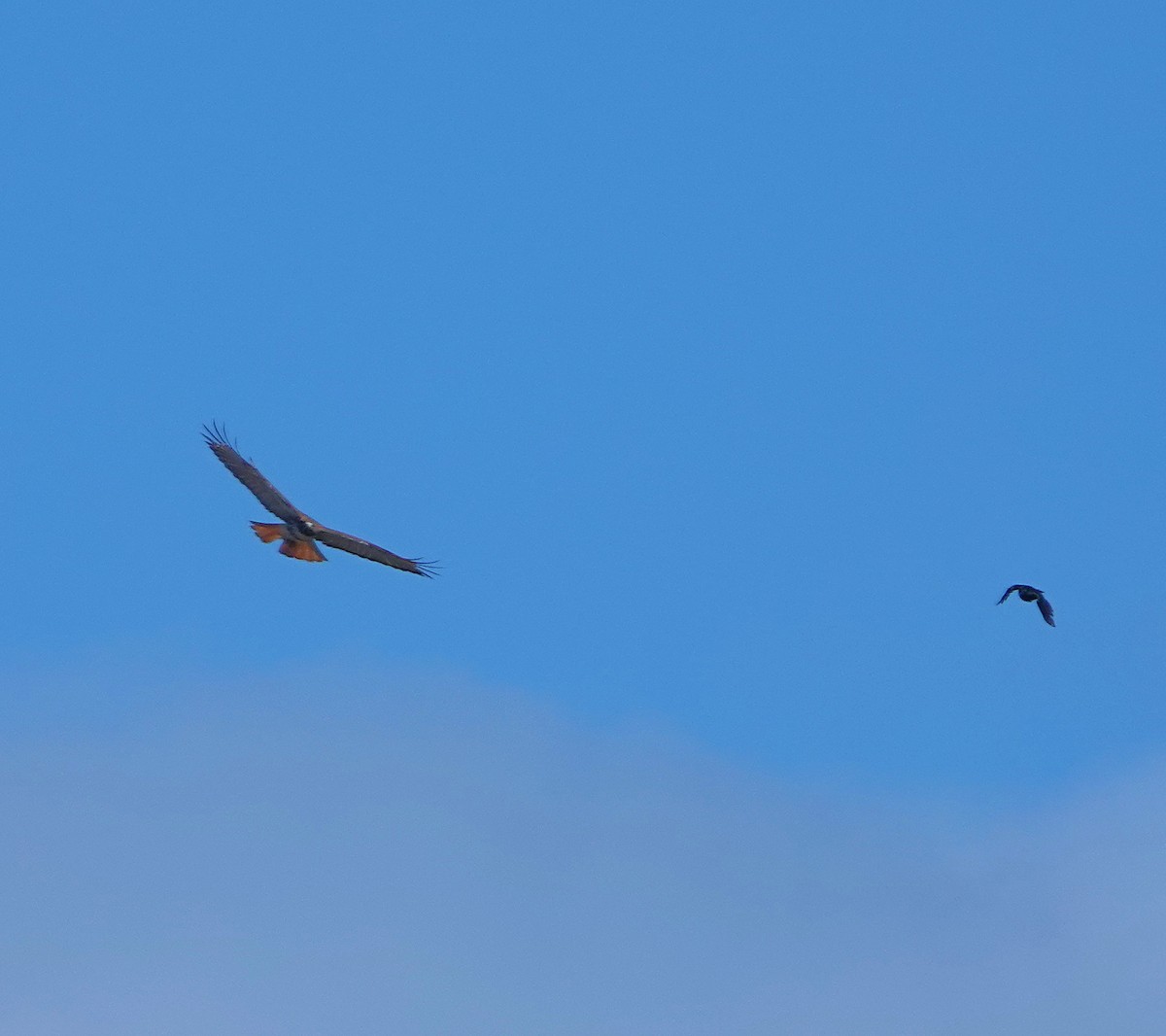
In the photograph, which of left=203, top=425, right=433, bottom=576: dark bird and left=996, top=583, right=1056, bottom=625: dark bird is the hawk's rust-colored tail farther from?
left=996, top=583, right=1056, bottom=625: dark bird

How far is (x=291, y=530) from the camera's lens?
203ft

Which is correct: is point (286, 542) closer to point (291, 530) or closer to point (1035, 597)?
point (291, 530)

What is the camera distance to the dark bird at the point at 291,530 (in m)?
61.3

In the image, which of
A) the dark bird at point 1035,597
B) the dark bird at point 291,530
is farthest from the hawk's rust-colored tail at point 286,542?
the dark bird at point 1035,597

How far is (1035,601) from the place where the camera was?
6712cm

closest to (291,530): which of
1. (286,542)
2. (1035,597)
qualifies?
(286,542)

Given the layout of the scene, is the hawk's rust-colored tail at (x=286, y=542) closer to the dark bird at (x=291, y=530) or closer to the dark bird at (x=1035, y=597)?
the dark bird at (x=291, y=530)

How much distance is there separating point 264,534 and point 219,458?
3630mm

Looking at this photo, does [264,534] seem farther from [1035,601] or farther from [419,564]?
[1035,601]

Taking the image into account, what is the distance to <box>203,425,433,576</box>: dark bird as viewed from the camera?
61281 millimetres

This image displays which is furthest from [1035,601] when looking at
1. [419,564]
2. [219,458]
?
[219,458]

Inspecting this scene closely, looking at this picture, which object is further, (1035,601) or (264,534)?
(1035,601)

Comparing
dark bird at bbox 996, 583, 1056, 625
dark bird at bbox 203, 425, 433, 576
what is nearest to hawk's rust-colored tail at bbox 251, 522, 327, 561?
dark bird at bbox 203, 425, 433, 576

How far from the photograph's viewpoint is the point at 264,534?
200 feet
